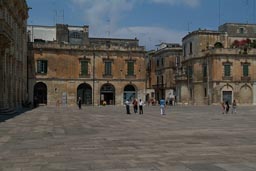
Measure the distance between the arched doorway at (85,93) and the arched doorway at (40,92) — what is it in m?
4.72

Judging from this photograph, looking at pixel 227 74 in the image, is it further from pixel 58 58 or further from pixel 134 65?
pixel 58 58

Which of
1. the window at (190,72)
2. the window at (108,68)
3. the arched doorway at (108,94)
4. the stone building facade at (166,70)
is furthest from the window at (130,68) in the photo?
the stone building facade at (166,70)

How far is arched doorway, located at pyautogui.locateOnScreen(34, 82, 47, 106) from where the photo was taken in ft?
180

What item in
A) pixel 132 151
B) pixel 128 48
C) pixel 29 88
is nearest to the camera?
pixel 132 151

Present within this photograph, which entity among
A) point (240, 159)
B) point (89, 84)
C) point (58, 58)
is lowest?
point (240, 159)

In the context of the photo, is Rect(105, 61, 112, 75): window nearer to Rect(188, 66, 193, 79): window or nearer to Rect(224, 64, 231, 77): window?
Rect(188, 66, 193, 79): window

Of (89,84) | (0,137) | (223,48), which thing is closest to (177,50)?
(223,48)

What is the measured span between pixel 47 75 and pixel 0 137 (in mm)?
40851

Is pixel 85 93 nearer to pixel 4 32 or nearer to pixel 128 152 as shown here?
pixel 4 32

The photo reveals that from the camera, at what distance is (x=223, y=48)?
58500 mm

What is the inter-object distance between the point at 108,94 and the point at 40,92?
971 cm

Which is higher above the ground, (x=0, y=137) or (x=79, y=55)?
(x=79, y=55)

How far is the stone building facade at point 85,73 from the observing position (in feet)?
180

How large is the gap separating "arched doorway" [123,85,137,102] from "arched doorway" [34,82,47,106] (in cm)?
1160
